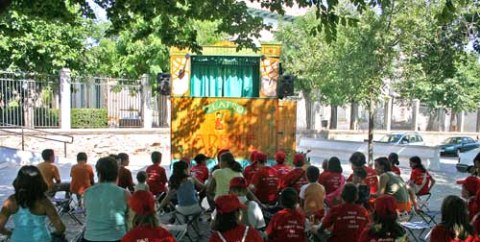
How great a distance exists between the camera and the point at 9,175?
1333cm

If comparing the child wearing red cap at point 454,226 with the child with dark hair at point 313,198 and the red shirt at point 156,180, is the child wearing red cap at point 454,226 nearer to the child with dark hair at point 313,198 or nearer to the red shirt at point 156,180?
the child with dark hair at point 313,198

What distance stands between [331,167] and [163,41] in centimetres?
332

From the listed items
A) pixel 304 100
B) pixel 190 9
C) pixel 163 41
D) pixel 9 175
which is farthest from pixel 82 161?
pixel 304 100

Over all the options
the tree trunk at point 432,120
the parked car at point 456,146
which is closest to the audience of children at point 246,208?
the parked car at point 456,146

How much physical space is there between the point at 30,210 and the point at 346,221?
281 centimetres

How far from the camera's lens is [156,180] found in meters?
8.09

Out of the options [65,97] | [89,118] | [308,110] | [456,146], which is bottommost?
[456,146]

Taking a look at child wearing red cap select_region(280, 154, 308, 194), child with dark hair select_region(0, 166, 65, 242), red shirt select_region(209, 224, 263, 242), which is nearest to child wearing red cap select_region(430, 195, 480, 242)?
red shirt select_region(209, 224, 263, 242)

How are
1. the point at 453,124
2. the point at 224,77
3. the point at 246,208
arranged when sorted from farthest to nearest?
the point at 453,124, the point at 224,77, the point at 246,208

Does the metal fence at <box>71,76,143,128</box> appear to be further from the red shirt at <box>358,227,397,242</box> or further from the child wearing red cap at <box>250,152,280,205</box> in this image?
the red shirt at <box>358,227,397,242</box>

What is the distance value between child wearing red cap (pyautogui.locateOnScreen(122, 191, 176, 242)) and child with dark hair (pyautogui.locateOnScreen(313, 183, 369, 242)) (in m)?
1.75

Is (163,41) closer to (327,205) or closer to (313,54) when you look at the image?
(327,205)

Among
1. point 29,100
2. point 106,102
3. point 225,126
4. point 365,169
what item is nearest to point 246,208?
point 365,169

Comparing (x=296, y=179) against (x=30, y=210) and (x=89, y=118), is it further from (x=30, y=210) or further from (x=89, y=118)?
(x=89, y=118)
